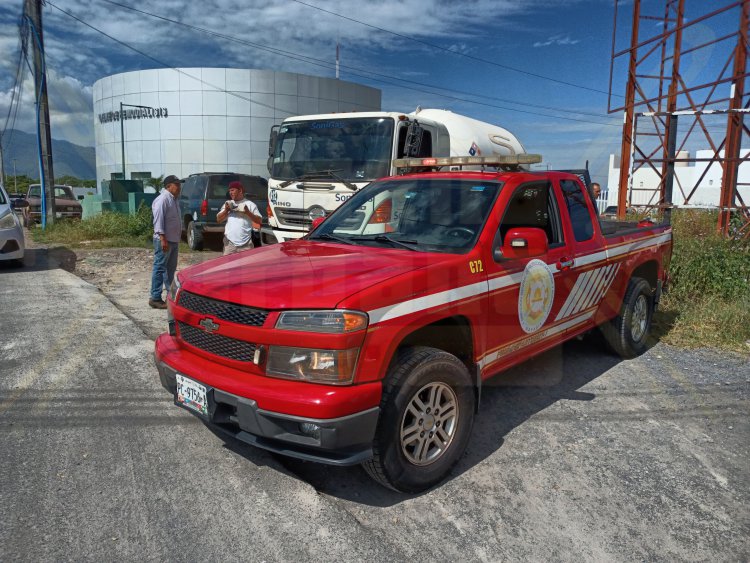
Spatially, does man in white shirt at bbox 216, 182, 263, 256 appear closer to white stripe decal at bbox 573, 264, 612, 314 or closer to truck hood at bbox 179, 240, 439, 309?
truck hood at bbox 179, 240, 439, 309

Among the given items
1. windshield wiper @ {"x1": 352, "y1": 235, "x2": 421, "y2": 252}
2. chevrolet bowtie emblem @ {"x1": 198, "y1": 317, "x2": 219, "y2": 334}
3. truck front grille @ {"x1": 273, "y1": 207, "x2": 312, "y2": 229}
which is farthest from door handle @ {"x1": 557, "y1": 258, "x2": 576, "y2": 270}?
truck front grille @ {"x1": 273, "y1": 207, "x2": 312, "y2": 229}

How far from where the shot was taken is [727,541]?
112 inches

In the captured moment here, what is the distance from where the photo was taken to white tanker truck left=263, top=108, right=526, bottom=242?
9195mm

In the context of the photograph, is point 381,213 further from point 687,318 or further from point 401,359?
point 687,318

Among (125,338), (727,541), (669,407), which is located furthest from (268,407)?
(125,338)

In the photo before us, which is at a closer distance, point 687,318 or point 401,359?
point 401,359

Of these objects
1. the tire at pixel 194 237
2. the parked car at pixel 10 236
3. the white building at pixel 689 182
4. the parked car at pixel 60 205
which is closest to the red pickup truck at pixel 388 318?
the parked car at pixel 10 236

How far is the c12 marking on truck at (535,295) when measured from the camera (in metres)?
3.92

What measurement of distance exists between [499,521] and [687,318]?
5261 mm

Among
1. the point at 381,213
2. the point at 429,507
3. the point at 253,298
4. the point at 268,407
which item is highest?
the point at 381,213

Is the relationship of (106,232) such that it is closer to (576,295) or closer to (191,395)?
(191,395)

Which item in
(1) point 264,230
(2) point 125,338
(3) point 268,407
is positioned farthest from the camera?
(1) point 264,230

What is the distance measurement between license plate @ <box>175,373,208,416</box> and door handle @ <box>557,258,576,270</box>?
2677 millimetres

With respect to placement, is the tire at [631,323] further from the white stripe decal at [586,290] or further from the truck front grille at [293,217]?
the truck front grille at [293,217]
